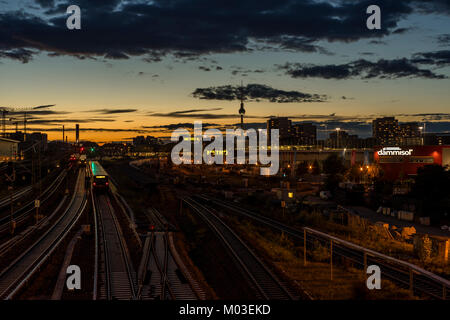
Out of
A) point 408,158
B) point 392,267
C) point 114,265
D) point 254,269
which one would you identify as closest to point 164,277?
point 114,265

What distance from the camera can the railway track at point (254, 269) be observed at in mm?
12056

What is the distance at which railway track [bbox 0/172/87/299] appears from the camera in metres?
12.4

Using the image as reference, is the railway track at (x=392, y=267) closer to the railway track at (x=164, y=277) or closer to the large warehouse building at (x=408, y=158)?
the railway track at (x=164, y=277)

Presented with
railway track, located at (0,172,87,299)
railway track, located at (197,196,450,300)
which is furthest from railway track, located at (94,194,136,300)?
railway track, located at (197,196,450,300)

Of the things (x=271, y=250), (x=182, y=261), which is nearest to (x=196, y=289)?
(x=182, y=261)

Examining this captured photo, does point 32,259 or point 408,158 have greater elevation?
point 408,158

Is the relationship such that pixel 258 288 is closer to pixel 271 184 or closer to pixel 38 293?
pixel 38 293

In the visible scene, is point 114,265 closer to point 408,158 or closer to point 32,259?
point 32,259

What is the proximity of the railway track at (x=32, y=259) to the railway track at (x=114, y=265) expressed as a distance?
2104mm

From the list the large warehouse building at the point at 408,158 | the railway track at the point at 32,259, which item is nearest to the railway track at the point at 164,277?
the railway track at the point at 32,259

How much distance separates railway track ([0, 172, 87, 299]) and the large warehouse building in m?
46.9

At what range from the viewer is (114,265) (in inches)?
598

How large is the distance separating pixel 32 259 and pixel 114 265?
3680 millimetres
